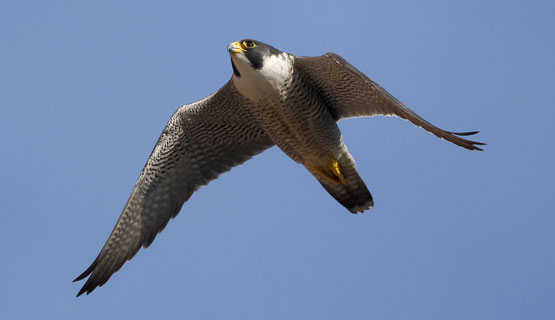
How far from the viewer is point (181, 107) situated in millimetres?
10141

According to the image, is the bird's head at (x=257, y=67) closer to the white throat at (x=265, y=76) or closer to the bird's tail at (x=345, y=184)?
the white throat at (x=265, y=76)

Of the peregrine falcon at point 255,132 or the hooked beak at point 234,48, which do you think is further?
the peregrine falcon at point 255,132

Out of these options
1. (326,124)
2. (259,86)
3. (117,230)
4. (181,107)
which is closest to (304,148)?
(326,124)

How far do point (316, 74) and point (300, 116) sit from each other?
0.54 m

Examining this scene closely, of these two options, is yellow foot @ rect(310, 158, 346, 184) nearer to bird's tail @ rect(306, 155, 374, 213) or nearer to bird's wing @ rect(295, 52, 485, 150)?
bird's tail @ rect(306, 155, 374, 213)

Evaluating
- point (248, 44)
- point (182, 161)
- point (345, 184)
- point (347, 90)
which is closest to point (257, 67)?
point (248, 44)

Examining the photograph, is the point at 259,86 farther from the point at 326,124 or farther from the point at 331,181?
the point at 331,181

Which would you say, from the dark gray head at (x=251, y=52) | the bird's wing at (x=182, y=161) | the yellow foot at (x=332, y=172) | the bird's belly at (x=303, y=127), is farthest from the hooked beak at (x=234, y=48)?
the yellow foot at (x=332, y=172)

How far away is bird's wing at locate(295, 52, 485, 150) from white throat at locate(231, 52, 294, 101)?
0.71ft

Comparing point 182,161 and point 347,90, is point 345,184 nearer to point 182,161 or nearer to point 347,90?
point 347,90

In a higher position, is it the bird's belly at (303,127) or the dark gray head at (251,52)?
the dark gray head at (251,52)

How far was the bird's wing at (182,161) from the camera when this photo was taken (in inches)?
396

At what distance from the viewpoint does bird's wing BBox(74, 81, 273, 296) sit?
33.0ft

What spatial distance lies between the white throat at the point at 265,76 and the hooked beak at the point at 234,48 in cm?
6
